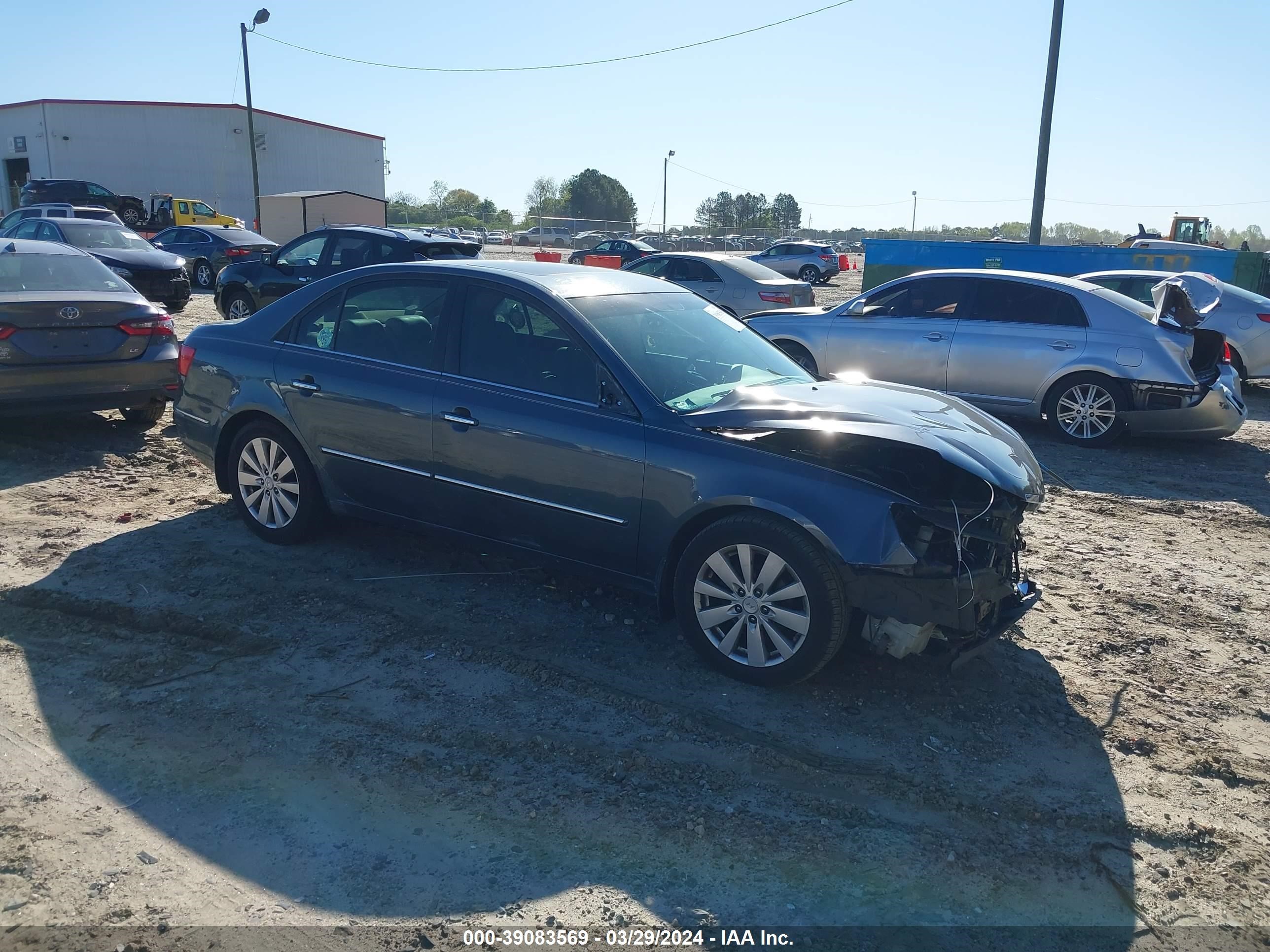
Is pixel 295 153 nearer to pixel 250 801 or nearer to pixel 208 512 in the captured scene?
pixel 208 512

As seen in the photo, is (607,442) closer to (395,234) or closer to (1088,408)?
(1088,408)

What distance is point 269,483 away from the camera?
18.8 feet

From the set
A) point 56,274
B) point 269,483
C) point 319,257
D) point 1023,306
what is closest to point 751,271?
point 1023,306

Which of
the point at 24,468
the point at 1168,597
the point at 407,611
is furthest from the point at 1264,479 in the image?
the point at 24,468

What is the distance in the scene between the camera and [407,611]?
497 cm

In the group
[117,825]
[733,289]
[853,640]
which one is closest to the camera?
[117,825]

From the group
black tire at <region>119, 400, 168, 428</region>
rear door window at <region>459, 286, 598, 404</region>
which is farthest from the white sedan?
black tire at <region>119, 400, 168, 428</region>

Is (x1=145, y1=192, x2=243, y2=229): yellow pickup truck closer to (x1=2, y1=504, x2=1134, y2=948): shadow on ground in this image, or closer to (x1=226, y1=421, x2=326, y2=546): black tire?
(x1=226, y1=421, x2=326, y2=546): black tire

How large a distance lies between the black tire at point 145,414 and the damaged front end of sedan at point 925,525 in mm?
6215

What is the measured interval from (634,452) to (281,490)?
2431mm

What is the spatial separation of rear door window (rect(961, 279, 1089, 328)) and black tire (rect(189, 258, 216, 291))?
1851 cm

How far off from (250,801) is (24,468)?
5257 mm

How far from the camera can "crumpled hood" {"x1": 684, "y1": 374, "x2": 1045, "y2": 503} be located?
13.6 feet

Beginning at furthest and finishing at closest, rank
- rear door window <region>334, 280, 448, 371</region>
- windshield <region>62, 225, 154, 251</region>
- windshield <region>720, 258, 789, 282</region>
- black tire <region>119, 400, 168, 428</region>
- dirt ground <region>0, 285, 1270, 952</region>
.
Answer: windshield <region>62, 225, 154, 251</region> → windshield <region>720, 258, 789, 282</region> → black tire <region>119, 400, 168, 428</region> → rear door window <region>334, 280, 448, 371</region> → dirt ground <region>0, 285, 1270, 952</region>
